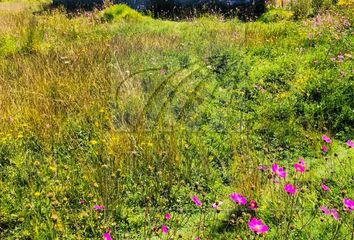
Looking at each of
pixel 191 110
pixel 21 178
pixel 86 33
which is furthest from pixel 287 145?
pixel 86 33

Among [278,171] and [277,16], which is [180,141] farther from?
[277,16]

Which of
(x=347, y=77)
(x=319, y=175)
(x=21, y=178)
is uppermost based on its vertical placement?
(x=347, y=77)

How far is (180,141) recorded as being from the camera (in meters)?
4.60

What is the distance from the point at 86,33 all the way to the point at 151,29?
2194 millimetres

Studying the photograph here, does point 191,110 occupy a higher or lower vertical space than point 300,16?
lower

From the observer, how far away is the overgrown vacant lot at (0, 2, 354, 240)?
11.1 ft

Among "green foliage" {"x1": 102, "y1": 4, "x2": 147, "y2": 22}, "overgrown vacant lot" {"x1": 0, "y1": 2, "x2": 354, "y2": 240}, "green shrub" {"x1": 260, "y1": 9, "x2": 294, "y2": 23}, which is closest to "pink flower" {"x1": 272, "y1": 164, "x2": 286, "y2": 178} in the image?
"overgrown vacant lot" {"x1": 0, "y1": 2, "x2": 354, "y2": 240}

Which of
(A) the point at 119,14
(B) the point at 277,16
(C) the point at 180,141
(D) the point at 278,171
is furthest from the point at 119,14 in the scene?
(D) the point at 278,171

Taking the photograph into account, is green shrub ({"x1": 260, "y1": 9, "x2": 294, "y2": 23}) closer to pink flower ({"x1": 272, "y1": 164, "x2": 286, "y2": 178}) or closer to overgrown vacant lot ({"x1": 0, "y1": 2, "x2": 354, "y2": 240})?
overgrown vacant lot ({"x1": 0, "y1": 2, "x2": 354, "y2": 240})

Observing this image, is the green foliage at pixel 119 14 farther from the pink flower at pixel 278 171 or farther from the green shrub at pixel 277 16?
the pink flower at pixel 278 171

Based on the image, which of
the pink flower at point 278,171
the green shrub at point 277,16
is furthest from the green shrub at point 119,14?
the pink flower at point 278,171

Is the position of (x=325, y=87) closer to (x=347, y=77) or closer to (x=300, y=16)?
(x=347, y=77)

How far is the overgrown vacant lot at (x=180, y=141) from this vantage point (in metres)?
3.37

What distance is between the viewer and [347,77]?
609 cm
